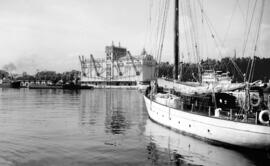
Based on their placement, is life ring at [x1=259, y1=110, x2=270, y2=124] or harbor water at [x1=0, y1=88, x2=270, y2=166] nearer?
harbor water at [x1=0, y1=88, x2=270, y2=166]

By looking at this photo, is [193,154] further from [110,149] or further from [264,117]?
[110,149]

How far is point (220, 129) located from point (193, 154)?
8.55 feet

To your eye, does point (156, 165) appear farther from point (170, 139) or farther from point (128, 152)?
point (170, 139)

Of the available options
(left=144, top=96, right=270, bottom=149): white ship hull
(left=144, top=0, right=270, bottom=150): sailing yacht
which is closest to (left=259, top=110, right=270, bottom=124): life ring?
(left=144, top=0, right=270, bottom=150): sailing yacht

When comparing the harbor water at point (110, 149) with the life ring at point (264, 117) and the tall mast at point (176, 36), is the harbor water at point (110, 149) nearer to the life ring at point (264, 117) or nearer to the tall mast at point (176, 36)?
the life ring at point (264, 117)

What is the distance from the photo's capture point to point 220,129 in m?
19.1

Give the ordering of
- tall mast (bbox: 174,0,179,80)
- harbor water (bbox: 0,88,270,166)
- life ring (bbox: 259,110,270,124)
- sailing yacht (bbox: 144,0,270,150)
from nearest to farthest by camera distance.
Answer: harbor water (bbox: 0,88,270,166) → life ring (bbox: 259,110,270,124) → sailing yacht (bbox: 144,0,270,150) → tall mast (bbox: 174,0,179,80)

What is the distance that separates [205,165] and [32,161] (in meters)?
9.85

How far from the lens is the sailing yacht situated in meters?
17.2

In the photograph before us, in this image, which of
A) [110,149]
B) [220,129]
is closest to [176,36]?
[220,129]

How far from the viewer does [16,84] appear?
182 metres

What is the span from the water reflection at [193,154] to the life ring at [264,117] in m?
2.26

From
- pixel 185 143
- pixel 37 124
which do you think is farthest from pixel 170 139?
pixel 37 124

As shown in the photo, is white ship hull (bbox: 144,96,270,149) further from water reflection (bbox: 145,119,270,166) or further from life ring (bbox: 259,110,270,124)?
water reflection (bbox: 145,119,270,166)
